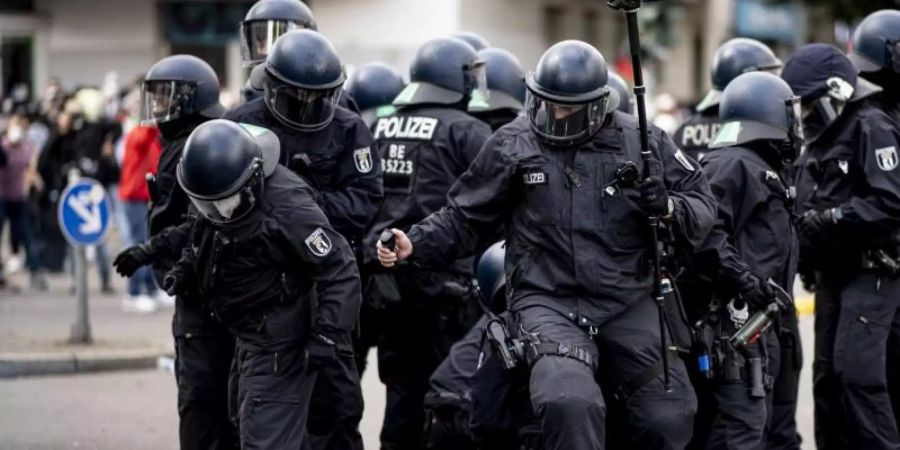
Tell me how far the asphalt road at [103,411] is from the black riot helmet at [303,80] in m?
2.54

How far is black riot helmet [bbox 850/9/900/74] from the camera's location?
28.2 ft

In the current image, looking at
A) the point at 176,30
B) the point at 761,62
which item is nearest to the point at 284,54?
the point at 761,62

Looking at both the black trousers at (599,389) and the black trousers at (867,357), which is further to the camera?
the black trousers at (867,357)

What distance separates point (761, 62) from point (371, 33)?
59.2 feet

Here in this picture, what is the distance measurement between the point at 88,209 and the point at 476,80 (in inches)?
202

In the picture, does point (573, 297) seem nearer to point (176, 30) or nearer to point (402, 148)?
point (402, 148)

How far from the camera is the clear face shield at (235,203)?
6480mm

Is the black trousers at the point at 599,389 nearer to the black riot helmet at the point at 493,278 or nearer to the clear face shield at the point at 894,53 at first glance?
the black riot helmet at the point at 493,278

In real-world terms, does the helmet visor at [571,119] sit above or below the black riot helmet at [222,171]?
above

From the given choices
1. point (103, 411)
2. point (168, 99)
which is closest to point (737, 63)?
point (168, 99)

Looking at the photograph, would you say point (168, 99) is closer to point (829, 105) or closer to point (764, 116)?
point (764, 116)

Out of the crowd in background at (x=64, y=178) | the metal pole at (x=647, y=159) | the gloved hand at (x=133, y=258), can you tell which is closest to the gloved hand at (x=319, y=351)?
the metal pole at (x=647, y=159)

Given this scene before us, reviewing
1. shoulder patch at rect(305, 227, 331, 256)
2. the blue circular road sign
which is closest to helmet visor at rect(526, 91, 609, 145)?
shoulder patch at rect(305, 227, 331, 256)

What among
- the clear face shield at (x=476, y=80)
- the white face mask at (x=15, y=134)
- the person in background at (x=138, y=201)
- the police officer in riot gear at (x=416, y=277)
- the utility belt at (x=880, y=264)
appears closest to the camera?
the utility belt at (x=880, y=264)
